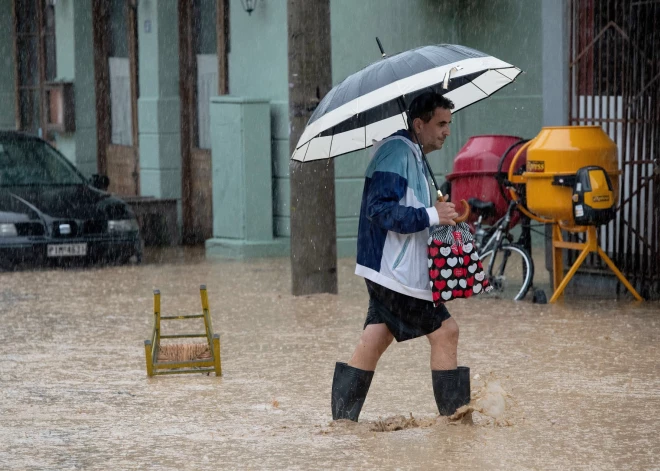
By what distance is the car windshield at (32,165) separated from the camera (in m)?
15.9

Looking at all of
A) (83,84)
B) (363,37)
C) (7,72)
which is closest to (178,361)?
(363,37)

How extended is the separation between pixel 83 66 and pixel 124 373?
540 inches

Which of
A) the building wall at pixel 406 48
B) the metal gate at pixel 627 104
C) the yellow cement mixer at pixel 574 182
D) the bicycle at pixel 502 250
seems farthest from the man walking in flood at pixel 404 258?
the building wall at pixel 406 48

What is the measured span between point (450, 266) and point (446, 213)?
25 cm

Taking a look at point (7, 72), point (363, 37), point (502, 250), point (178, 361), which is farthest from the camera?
point (7, 72)

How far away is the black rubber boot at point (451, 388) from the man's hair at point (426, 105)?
1.22 m

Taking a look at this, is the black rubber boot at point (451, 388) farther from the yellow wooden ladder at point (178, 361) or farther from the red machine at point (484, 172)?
the red machine at point (484, 172)

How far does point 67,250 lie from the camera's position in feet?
49.0

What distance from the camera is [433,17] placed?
652 inches

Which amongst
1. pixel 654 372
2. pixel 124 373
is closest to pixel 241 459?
pixel 124 373

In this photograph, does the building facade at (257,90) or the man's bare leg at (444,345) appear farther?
the building facade at (257,90)

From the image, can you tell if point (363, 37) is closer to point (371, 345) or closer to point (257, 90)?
point (257, 90)

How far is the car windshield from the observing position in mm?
15852

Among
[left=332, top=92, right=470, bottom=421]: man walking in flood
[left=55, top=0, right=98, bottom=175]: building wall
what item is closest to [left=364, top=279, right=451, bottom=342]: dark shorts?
[left=332, top=92, right=470, bottom=421]: man walking in flood
